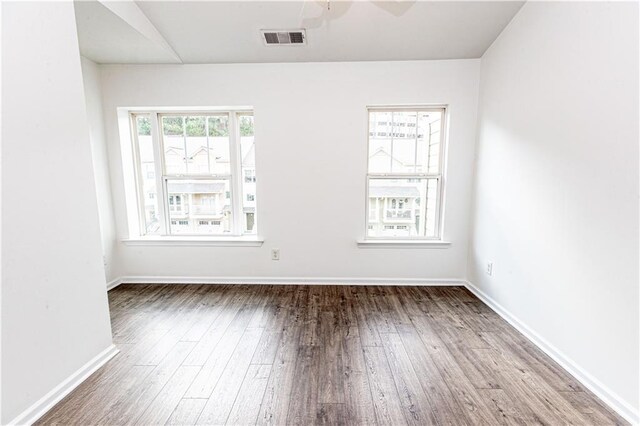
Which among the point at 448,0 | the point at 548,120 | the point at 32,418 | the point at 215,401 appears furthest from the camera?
the point at 448,0

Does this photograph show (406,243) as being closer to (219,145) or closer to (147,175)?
(219,145)

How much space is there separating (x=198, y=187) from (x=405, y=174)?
2.42 meters

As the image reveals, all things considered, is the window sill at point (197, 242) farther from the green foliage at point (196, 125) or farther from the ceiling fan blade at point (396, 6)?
the ceiling fan blade at point (396, 6)

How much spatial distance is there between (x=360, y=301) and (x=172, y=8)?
122 inches

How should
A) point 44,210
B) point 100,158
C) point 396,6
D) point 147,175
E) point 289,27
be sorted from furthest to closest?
point 147,175
point 100,158
point 289,27
point 396,6
point 44,210

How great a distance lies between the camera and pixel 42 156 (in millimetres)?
1445

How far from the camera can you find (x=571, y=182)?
5.79ft

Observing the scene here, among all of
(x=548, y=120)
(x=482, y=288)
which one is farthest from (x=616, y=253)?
(x=482, y=288)

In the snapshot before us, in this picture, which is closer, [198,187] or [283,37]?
[283,37]

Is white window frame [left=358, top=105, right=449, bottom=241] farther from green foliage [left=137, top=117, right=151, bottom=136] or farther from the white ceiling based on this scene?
green foliage [left=137, top=117, right=151, bottom=136]

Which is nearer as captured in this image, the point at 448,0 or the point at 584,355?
the point at 584,355

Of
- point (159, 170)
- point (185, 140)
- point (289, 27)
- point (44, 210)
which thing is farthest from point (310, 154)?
point (44, 210)

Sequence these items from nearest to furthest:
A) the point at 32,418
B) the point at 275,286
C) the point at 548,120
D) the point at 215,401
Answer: the point at 32,418
the point at 215,401
the point at 548,120
the point at 275,286

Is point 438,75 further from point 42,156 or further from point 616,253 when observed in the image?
point 42,156
